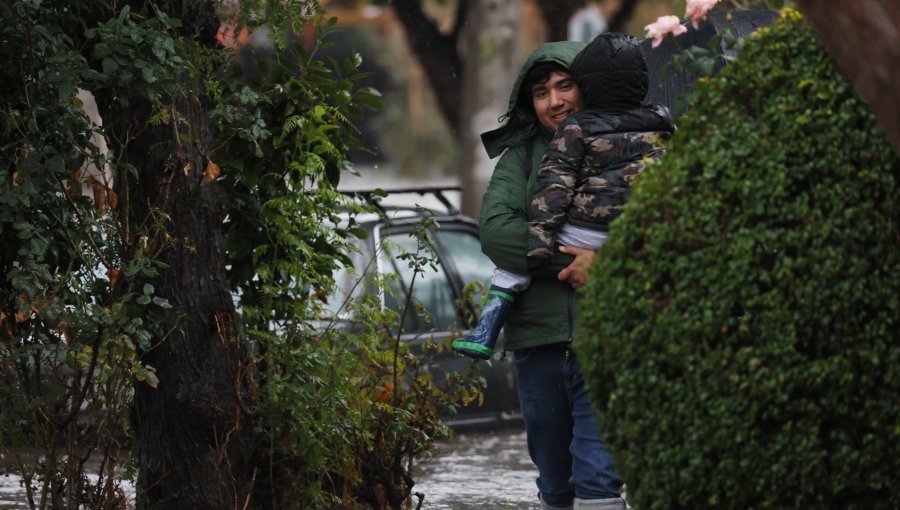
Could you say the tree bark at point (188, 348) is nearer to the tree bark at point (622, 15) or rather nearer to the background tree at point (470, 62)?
the background tree at point (470, 62)

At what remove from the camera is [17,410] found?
210 inches

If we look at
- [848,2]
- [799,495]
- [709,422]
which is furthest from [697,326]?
[848,2]

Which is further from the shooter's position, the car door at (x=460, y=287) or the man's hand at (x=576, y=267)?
the car door at (x=460, y=287)

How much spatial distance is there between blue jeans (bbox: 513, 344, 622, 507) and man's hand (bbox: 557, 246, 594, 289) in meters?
0.28

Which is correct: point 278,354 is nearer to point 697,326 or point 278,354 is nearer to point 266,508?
point 266,508

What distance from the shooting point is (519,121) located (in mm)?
5434

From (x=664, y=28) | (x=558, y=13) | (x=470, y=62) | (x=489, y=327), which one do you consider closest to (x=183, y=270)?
(x=489, y=327)

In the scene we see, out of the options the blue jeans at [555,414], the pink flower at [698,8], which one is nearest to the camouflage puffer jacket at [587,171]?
the blue jeans at [555,414]

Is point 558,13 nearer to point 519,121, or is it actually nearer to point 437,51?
point 437,51

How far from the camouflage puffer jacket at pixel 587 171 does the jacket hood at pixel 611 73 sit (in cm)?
6

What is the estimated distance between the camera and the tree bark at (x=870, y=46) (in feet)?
10.2

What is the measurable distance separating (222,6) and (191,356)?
1409mm

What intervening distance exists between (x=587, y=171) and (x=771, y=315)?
60.6 inches

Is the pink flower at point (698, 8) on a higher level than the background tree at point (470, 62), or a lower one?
lower
